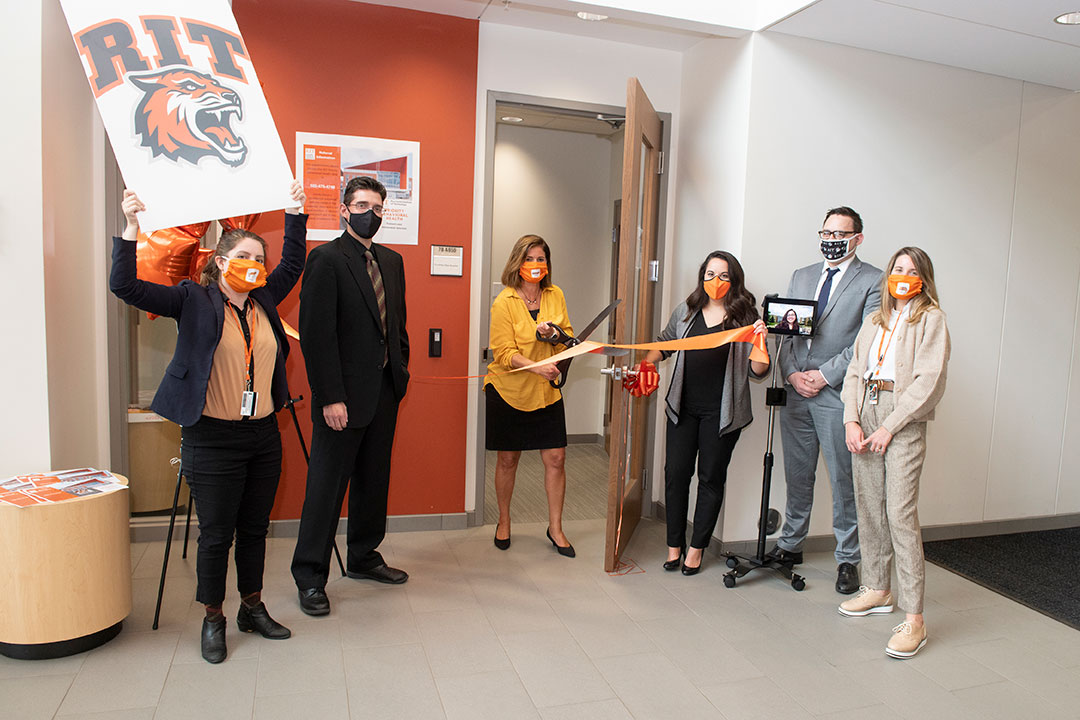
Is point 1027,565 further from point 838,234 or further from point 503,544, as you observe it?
point 503,544

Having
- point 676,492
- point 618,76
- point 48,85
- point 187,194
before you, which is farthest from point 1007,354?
point 48,85

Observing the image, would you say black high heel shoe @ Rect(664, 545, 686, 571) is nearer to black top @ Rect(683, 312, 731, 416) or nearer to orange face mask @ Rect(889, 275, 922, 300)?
black top @ Rect(683, 312, 731, 416)

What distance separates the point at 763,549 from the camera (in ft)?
11.9

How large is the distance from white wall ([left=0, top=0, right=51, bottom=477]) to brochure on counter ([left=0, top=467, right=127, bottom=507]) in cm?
15

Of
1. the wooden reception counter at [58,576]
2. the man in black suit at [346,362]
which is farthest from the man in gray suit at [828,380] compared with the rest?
the wooden reception counter at [58,576]

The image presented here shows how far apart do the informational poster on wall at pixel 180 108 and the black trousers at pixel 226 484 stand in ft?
2.44

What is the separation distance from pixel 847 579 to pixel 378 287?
8.37 feet

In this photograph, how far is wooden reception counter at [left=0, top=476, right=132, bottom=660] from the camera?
2508 mm

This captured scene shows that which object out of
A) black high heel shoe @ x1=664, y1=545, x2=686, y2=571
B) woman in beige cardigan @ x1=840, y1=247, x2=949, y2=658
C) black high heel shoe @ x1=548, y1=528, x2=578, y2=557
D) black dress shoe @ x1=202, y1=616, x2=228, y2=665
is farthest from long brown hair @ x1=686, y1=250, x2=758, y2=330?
black dress shoe @ x1=202, y1=616, x2=228, y2=665

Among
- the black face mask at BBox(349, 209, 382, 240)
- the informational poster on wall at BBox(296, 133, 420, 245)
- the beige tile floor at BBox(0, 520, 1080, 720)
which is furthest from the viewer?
the informational poster on wall at BBox(296, 133, 420, 245)

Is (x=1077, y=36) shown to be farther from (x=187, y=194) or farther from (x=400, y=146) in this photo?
(x=187, y=194)

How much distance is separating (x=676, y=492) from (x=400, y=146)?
7.52 ft

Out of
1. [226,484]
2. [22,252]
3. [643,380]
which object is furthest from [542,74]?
[226,484]

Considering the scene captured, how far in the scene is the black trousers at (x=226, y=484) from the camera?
2.56 m
